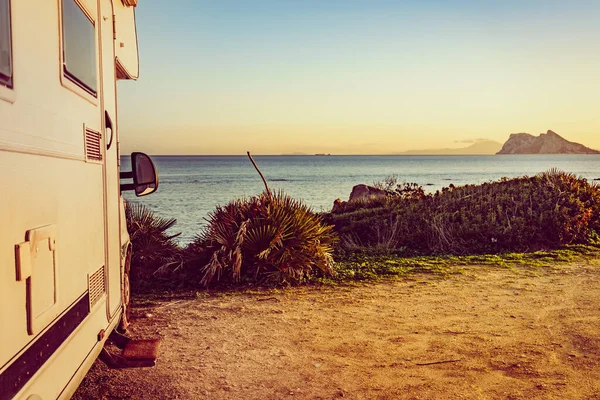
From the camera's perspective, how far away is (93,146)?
3555 millimetres

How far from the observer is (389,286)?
8.57m

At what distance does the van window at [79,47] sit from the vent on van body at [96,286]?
109 centimetres

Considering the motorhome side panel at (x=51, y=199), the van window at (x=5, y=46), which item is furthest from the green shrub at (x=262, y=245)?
the van window at (x=5, y=46)

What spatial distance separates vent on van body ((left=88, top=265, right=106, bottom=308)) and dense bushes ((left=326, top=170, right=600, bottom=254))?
8.09m

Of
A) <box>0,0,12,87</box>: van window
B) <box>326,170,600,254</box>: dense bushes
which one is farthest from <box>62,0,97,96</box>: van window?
<box>326,170,600,254</box>: dense bushes

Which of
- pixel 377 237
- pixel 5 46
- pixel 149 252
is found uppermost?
pixel 5 46

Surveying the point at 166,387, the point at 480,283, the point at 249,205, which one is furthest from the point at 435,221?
the point at 166,387

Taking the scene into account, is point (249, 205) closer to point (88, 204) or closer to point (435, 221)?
point (435, 221)

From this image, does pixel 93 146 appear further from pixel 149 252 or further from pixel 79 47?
pixel 149 252

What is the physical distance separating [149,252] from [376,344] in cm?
452

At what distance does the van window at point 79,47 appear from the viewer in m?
3.01

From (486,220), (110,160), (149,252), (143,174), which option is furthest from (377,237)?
(110,160)

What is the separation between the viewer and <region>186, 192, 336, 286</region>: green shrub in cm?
854

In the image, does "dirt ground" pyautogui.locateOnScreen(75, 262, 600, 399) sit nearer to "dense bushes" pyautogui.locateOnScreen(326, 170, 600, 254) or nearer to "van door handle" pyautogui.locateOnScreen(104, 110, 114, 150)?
"van door handle" pyautogui.locateOnScreen(104, 110, 114, 150)
